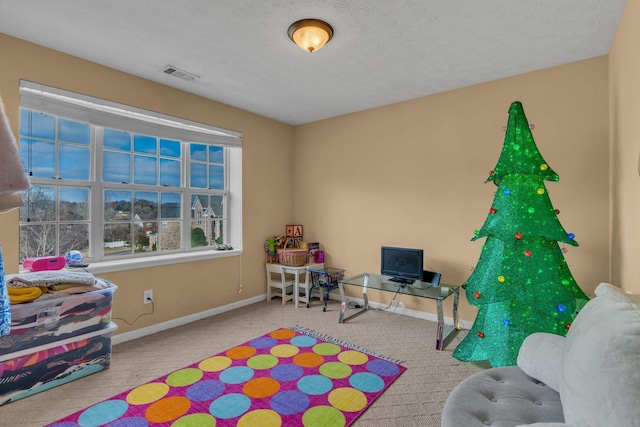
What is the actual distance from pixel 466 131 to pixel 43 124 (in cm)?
382

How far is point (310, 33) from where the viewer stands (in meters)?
2.18

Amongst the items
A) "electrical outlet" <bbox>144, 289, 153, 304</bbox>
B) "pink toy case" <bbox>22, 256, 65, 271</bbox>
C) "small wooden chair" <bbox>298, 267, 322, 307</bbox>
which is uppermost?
"pink toy case" <bbox>22, 256, 65, 271</bbox>

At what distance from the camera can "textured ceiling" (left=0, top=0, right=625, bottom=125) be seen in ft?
6.62

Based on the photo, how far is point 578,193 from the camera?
275 cm

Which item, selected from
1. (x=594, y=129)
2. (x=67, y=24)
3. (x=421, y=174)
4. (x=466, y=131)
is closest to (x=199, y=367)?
(x=67, y=24)

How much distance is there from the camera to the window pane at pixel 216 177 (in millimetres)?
3920

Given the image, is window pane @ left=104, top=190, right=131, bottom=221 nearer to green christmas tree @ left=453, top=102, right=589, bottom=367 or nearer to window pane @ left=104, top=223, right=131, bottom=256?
window pane @ left=104, top=223, right=131, bottom=256

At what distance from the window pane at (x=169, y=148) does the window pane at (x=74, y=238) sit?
106 cm

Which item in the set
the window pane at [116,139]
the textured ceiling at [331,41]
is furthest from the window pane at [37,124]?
the textured ceiling at [331,41]

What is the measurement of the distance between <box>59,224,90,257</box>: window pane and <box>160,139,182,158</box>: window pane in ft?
3.47

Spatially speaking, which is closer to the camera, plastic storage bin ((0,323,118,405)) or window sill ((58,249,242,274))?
plastic storage bin ((0,323,118,405))

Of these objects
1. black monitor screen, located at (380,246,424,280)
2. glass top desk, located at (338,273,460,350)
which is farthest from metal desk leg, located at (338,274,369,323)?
black monitor screen, located at (380,246,424,280)

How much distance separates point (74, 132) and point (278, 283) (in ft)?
8.68

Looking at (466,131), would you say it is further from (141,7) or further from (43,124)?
(43,124)
